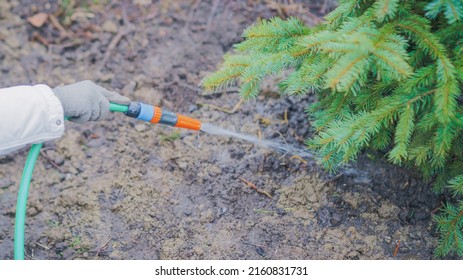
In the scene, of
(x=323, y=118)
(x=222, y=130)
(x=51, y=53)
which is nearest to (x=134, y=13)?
(x=51, y=53)

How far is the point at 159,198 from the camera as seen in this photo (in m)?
2.88

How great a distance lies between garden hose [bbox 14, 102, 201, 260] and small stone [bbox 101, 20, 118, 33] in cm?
127

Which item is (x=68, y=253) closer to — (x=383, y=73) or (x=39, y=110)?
(x=39, y=110)

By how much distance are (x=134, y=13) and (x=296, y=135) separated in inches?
64.5

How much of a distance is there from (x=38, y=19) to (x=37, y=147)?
66.8 inches

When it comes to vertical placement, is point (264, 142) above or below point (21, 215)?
below

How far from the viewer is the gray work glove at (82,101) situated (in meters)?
2.37

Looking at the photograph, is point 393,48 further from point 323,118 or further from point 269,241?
point 269,241

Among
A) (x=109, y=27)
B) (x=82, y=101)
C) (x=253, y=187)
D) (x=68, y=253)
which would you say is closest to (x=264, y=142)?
(x=253, y=187)

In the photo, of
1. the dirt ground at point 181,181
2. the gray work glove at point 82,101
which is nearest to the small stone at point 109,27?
the dirt ground at point 181,181

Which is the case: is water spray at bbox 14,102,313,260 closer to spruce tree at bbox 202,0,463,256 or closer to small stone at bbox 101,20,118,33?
spruce tree at bbox 202,0,463,256

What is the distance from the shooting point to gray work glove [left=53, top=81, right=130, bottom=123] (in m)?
2.37

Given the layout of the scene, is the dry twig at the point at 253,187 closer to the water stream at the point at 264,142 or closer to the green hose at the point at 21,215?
the water stream at the point at 264,142

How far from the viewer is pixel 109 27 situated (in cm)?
371
